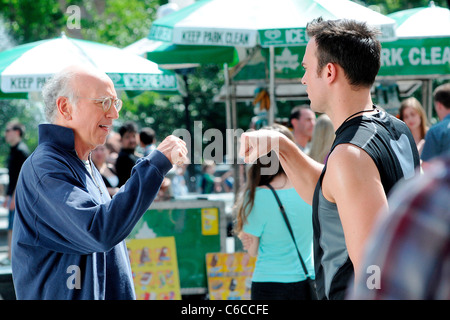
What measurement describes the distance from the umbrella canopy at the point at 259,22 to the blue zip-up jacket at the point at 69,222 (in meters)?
3.05

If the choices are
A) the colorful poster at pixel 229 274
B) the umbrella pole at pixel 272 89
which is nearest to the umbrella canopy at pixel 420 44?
A: the umbrella pole at pixel 272 89

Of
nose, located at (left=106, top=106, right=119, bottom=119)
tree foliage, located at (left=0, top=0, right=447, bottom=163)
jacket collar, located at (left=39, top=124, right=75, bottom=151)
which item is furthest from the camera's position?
tree foliage, located at (left=0, top=0, right=447, bottom=163)

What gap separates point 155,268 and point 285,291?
2.47 metres

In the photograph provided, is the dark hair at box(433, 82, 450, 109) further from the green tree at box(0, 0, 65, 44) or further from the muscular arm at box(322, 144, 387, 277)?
the green tree at box(0, 0, 65, 44)

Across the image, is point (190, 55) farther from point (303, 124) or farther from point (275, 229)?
point (275, 229)

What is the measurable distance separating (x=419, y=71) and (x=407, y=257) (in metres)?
6.81

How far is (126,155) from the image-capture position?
7246 mm

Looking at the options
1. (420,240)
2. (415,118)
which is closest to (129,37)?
(415,118)

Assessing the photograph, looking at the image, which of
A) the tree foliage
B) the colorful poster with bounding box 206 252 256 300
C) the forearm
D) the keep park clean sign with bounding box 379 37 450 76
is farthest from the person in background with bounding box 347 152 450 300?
the tree foliage

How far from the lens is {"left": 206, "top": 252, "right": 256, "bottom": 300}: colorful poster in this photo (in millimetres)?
6012

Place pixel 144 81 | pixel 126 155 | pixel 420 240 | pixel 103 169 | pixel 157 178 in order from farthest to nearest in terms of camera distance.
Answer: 1. pixel 126 155
2. pixel 103 169
3. pixel 144 81
4. pixel 157 178
5. pixel 420 240

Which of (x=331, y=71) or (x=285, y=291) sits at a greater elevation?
(x=331, y=71)

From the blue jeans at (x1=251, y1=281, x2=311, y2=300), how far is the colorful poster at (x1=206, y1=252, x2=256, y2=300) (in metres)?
2.02

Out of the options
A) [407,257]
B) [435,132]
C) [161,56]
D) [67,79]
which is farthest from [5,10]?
[407,257]
